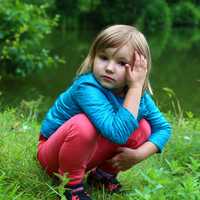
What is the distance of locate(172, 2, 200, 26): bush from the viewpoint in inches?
1650

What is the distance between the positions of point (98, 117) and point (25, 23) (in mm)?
7870

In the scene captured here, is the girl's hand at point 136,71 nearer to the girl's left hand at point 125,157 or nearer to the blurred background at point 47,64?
the girl's left hand at point 125,157

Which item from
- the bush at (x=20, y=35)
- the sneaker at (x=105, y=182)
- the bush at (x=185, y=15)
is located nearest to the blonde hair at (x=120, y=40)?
the sneaker at (x=105, y=182)

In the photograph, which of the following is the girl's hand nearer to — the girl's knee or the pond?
the girl's knee

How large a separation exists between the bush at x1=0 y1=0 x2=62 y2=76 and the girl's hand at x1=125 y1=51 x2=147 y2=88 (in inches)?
295

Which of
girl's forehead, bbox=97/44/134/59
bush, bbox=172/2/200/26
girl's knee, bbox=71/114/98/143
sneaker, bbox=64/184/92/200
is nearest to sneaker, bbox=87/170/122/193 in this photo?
sneaker, bbox=64/184/92/200

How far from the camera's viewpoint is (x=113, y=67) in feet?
9.84

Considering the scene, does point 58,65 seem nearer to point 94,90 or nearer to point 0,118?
point 0,118

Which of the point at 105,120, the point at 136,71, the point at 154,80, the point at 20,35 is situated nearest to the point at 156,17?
the point at 154,80


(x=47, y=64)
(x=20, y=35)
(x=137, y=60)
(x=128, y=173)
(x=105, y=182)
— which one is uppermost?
(x=137, y=60)

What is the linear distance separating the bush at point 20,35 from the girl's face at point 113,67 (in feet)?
24.4

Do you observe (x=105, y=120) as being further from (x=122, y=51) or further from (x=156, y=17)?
(x=156, y=17)

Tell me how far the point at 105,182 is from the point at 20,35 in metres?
7.82

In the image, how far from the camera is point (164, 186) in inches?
105
